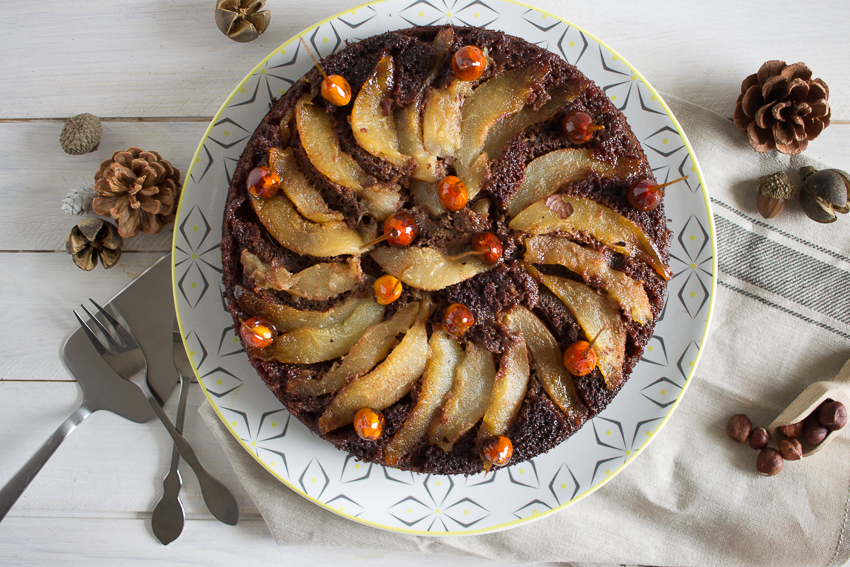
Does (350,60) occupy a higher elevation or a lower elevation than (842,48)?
lower

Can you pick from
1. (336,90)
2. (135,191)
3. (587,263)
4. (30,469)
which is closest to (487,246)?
(587,263)

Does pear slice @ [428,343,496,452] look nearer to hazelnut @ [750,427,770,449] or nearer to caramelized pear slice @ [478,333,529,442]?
caramelized pear slice @ [478,333,529,442]

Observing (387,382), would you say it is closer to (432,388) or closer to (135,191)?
(432,388)

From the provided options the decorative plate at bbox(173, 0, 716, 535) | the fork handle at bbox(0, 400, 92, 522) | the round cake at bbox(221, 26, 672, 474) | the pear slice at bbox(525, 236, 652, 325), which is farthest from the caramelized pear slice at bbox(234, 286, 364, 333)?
the fork handle at bbox(0, 400, 92, 522)

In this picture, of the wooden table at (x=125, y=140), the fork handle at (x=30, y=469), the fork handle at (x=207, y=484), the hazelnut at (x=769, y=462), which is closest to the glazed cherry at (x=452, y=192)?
the wooden table at (x=125, y=140)

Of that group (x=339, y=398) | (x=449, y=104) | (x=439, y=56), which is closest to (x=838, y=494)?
(x=339, y=398)

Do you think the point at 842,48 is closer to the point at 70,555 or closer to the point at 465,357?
the point at 465,357

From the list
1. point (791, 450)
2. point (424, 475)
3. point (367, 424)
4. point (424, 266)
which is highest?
point (424, 266)
